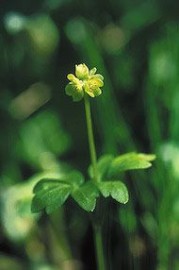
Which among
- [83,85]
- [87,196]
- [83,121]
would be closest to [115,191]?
[87,196]

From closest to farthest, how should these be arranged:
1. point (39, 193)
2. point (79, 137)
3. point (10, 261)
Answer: point (39, 193) < point (10, 261) < point (79, 137)

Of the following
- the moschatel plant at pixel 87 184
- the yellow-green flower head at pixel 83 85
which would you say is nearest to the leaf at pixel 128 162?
the moschatel plant at pixel 87 184

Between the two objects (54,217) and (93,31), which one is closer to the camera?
(54,217)

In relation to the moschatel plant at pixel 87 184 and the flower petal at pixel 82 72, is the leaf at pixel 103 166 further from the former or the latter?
the flower petal at pixel 82 72

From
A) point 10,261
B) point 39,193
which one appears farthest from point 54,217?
point 39,193

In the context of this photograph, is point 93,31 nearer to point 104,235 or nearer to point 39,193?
point 104,235
